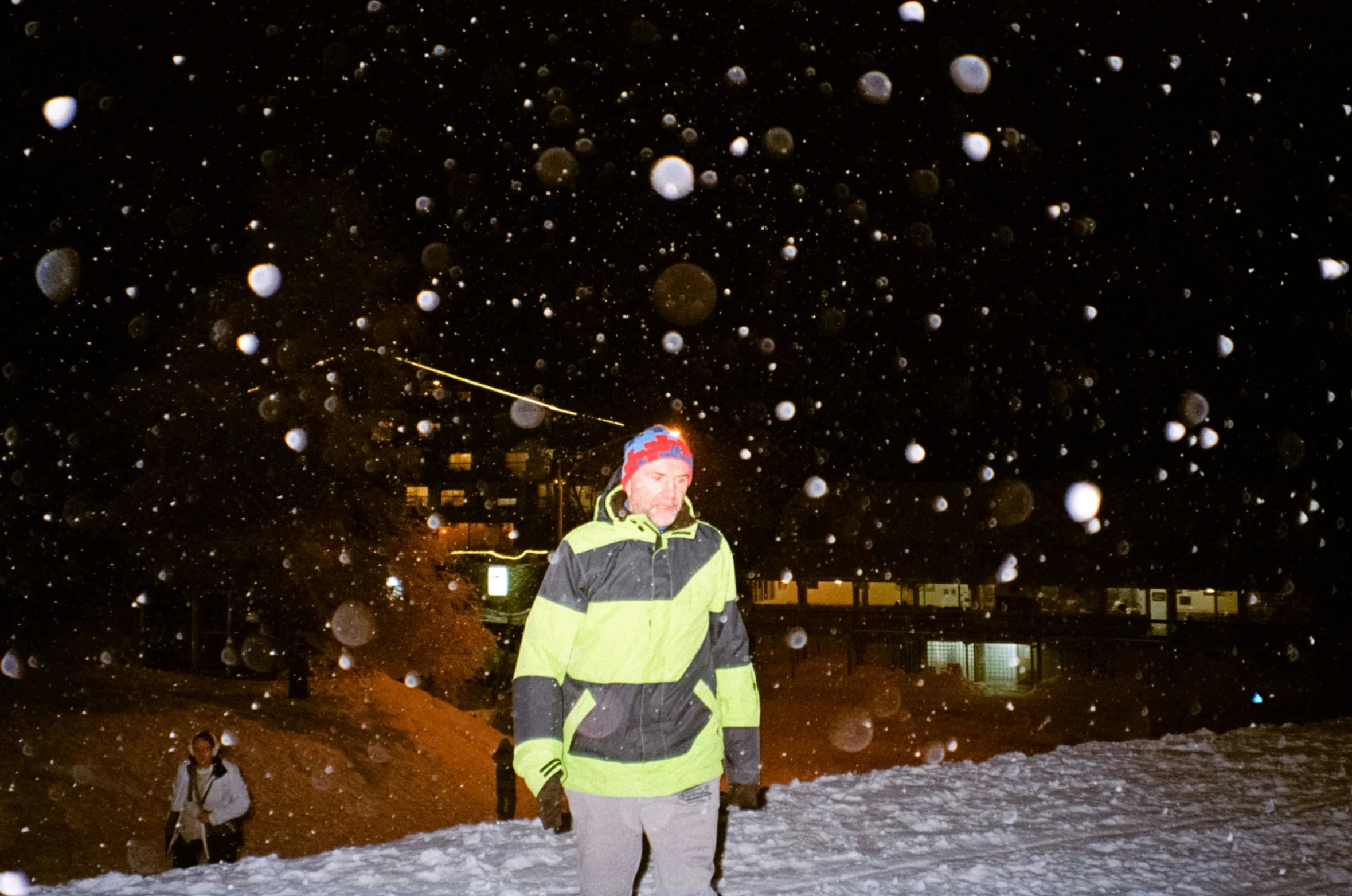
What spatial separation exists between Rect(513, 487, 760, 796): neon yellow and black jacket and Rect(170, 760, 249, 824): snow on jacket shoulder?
541 centimetres

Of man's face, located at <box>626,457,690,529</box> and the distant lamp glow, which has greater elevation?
the distant lamp glow

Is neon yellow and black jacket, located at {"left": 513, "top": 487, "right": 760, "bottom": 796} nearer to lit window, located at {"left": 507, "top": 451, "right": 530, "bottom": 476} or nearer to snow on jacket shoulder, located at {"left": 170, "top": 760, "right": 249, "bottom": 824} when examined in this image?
snow on jacket shoulder, located at {"left": 170, "top": 760, "right": 249, "bottom": 824}

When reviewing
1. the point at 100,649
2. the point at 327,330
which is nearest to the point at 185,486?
the point at 327,330

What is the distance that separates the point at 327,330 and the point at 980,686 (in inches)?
923

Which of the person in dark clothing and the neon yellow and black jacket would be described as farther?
the person in dark clothing

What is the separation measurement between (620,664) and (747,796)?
0.65 metres

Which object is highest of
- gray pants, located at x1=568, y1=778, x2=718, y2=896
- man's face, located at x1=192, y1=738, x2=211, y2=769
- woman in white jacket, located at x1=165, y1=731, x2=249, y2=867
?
gray pants, located at x1=568, y1=778, x2=718, y2=896

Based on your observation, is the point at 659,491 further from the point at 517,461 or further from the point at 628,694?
the point at 517,461

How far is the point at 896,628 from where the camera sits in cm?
3334

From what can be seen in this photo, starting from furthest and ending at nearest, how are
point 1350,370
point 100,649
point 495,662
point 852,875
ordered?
1. point 495,662
2. point 100,649
3. point 1350,370
4. point 852,875

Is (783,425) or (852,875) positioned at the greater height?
(783,425)

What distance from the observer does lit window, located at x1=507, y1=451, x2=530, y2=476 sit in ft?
171

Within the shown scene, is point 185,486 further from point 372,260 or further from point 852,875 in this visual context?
point 852,875

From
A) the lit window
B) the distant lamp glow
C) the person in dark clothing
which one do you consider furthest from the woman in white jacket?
the lit window
